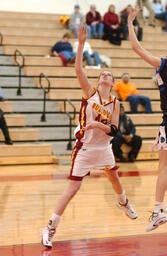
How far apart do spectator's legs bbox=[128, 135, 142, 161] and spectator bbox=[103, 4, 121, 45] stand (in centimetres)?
525

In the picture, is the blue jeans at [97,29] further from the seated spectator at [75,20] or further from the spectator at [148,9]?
the spectator at [148,9]

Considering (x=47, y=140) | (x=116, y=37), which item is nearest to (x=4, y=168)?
(x=47, y=140)

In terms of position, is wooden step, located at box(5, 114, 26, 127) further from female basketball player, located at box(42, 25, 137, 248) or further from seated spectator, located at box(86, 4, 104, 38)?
female basketball player, located at box(42, 25, 137, 248)

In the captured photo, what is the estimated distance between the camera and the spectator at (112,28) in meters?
17.0

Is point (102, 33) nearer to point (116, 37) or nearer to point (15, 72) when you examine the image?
point (116, 37)

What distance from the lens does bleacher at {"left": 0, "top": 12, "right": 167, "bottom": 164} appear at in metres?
12.6

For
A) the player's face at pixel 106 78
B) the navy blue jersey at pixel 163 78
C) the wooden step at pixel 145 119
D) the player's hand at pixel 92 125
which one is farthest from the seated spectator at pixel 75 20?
the player's hand at pixel 92 125

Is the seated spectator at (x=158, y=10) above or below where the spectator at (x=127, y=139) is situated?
above

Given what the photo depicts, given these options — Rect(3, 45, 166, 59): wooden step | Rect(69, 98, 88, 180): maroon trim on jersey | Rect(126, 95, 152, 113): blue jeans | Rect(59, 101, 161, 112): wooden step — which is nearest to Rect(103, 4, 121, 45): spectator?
Rect(3, 45, 166, 59): wooden step

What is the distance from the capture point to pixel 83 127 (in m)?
A: 5.50

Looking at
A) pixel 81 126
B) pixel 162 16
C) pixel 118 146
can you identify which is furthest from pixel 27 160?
pixel 162 16

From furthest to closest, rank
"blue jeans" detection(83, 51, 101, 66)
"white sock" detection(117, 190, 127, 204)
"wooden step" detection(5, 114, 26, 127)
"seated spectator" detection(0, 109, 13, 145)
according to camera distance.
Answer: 1. "blue jeans" detection(83, 51, 101, 66)
2. "wooden step" detection(5, 114, 26, 127)
3. "seated spectator" detection(0, 109, 13, 145)
4. "white sock" detection(117, 190, 127, 204)

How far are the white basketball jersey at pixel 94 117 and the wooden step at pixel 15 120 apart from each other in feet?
24.1

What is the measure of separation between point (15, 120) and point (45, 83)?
2.00 m
